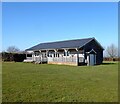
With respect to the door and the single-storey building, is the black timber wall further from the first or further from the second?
the door

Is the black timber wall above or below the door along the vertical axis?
above

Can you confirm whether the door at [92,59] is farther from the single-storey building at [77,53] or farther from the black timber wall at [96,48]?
the black timber wall at [96,48]

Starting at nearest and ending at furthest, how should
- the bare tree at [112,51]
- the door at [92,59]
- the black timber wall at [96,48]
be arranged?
the door at [92,59] → the black timber wall at [96,48] → the bare tree at [112,51]

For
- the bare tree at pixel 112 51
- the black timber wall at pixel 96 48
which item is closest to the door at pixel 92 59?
the black timber wall at pixel 96 48

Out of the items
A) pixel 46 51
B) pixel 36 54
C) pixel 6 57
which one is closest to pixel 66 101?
pixel 46 51

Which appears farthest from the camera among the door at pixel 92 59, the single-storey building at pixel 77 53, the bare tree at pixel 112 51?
the bare tree at pixel 112 51

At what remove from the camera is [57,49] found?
48.8 meters

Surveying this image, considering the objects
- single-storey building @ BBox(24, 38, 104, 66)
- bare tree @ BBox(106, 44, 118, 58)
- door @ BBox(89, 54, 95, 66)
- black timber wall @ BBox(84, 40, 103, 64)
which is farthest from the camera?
bare tree @ BBox(106, 44, 118, 58)

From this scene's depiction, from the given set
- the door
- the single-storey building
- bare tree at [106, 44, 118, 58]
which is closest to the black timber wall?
the single-storey building

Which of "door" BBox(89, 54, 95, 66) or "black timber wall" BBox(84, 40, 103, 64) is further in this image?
"black timber wall" BBox(84, 40, 103, 64)

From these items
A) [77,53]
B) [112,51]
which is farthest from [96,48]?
[112,51]

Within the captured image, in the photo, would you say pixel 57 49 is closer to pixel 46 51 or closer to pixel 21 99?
pixel 46 51

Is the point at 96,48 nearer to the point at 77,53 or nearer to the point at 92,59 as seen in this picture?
the point at 92,59

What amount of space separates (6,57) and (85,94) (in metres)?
52.2
